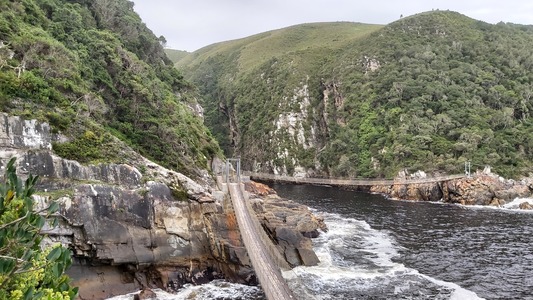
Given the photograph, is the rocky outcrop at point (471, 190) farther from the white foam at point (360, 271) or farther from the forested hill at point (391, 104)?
the white foam at point (360, 271)

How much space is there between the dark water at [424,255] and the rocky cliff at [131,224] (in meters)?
3.62

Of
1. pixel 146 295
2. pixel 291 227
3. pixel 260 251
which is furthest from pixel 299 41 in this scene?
pixel 146 295

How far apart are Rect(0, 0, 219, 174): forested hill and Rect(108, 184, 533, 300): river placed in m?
10.8

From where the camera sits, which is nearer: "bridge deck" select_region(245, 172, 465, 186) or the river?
the river

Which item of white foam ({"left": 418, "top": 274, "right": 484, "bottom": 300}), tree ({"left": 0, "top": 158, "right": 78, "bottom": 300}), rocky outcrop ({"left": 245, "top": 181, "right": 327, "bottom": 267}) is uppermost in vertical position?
tree ({"left": 0, "top": 158, "right": 78, "bottom": 300})

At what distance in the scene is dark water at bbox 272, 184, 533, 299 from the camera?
69.2 ft

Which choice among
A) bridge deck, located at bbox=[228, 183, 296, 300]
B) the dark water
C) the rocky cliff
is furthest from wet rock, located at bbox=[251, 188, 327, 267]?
bridge deck, located at bbox=[228, 183, 296, 300]

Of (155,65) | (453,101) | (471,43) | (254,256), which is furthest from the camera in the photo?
(471,43)

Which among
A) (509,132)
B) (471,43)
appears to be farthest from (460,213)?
(471,43)

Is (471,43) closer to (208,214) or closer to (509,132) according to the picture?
(509,132)

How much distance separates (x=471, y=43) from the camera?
80.6 m

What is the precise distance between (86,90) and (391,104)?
56.7m

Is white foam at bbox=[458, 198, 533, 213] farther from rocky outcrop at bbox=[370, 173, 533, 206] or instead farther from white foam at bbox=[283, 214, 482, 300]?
white foam at bbox=[283, 214, 482, 300]

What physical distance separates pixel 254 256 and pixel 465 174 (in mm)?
40330
